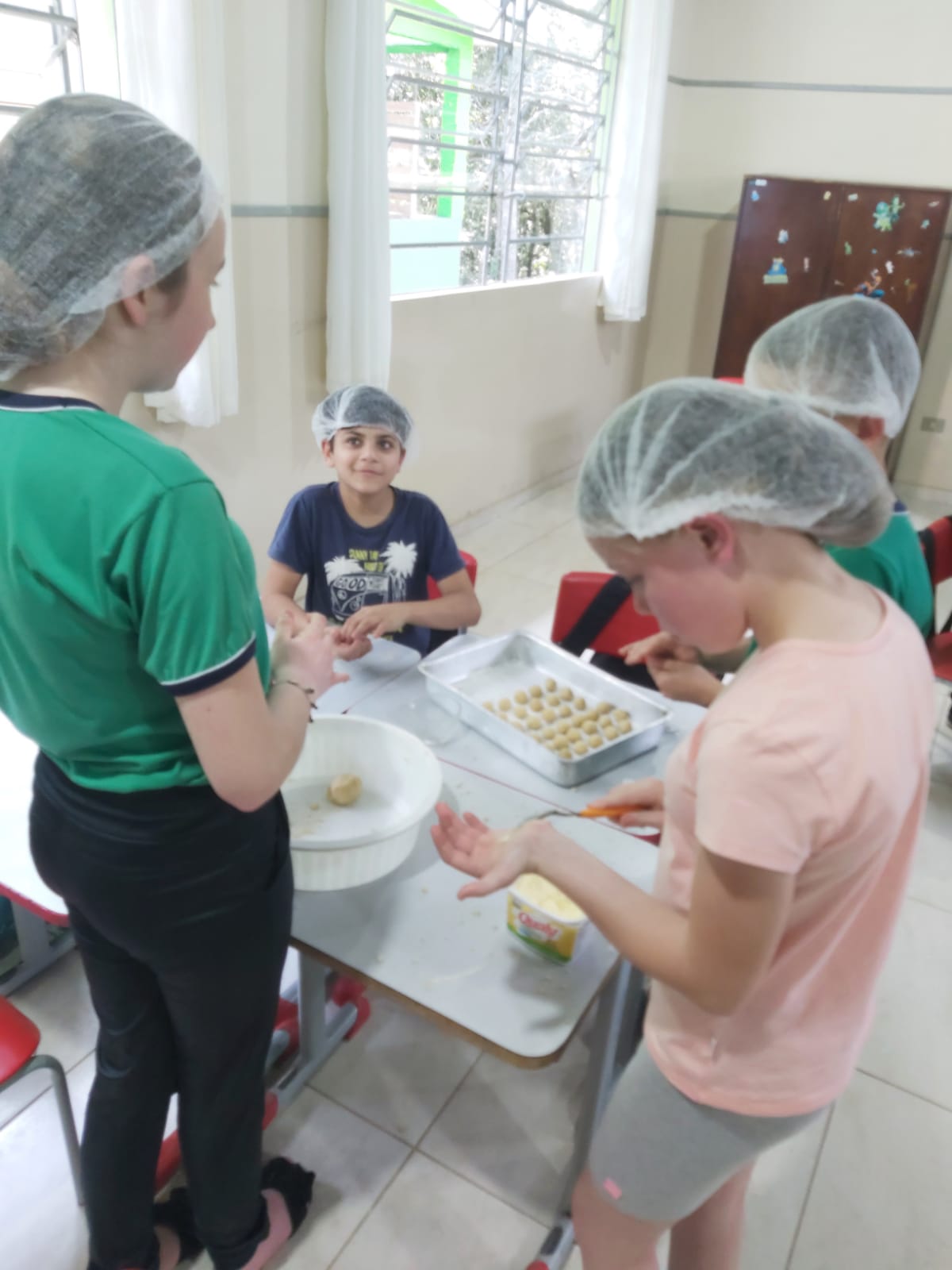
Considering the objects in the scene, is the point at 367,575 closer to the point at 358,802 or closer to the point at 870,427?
the point at 358,802

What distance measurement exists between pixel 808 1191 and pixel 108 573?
5.15 feet

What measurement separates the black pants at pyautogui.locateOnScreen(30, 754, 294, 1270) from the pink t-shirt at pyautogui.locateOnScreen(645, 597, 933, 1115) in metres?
0.45

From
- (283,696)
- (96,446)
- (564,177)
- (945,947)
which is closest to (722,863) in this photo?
(283,696)

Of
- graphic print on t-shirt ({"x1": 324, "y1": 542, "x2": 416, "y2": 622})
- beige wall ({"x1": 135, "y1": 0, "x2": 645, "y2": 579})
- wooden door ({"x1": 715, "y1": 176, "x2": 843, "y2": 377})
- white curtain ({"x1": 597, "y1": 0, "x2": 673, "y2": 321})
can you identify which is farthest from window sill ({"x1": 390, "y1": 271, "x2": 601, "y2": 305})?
graphic print on t-shirt ({"x1": 324, "y1": 542, "x2": 416, "y2": 622})

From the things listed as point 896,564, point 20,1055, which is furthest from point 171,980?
point 896,564

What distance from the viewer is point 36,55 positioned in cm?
224

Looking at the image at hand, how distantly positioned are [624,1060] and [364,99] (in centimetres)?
280

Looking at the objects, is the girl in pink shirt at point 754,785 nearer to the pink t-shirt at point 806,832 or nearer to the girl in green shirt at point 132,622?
the pink t-shirt at point 806,832

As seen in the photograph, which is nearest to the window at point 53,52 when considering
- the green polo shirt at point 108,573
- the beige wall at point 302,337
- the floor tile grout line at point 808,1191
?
the beige wall at point 302,337

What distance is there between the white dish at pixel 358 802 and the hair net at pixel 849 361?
80cm

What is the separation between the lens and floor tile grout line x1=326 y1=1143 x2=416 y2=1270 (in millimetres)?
1363

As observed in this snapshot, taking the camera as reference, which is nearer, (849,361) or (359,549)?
(849,361)

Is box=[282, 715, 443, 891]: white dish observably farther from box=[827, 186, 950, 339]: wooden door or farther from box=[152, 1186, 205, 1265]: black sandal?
box=[827, 186, 950, 339]: wooden door

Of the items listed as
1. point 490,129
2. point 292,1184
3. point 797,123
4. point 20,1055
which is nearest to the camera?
point 20,1055
